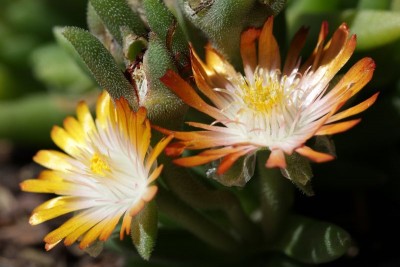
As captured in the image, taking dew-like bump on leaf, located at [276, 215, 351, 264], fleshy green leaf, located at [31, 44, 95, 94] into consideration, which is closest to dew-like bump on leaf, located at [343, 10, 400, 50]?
dew-like bump on leaf, located at [276, 215, 351, 264]

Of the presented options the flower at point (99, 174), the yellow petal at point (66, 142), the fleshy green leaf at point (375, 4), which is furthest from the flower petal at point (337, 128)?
the fleshy green leaf at point (375, 4)

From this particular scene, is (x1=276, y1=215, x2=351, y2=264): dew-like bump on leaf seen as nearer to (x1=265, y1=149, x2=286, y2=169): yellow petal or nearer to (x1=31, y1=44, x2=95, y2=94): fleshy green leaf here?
(x1=265, y1=149, x2=286, y2=169): yellow petal

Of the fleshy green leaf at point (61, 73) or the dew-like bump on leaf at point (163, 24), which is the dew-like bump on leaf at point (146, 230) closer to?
→ the dew-like bump on leaf at point (163, 24)

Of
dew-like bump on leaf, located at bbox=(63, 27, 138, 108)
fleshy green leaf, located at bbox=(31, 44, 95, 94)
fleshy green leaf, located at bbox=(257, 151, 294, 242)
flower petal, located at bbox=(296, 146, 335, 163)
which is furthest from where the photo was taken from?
fleshy green leaf, located at bbox=(31, 44, 95, 94)

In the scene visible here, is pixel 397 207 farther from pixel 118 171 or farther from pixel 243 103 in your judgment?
pixel 118 171

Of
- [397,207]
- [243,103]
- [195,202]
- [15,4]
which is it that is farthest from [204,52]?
[15,4]

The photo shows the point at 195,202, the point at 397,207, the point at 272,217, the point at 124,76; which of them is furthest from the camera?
the point at 397,207
